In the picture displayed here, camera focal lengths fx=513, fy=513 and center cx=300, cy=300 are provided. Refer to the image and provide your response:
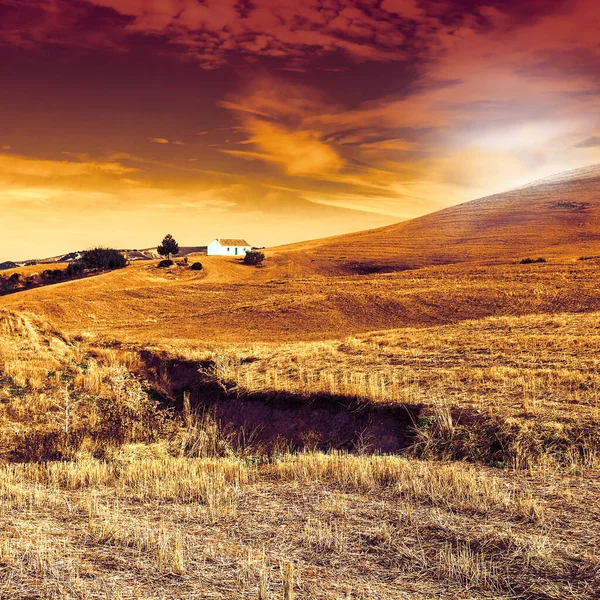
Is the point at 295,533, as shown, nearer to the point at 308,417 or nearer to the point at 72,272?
the point at 308,417

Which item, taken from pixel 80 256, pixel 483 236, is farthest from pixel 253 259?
pixel 80 256

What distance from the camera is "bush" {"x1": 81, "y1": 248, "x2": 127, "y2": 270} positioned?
70438mm

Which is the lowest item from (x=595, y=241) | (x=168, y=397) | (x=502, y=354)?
(x=168, y=397)

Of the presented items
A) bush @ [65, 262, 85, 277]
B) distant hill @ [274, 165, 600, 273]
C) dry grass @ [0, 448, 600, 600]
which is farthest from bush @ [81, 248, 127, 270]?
dry grass @ [0, 448, 600, 600]

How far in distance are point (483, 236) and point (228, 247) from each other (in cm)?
4504

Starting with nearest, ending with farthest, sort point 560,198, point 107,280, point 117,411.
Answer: point 117,411 → point 107,280 → point 560,198

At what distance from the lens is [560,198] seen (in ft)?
366

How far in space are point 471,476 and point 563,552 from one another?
98.1 inches

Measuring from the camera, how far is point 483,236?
8912 cm

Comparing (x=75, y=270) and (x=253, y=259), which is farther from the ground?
(x=253, y=259)

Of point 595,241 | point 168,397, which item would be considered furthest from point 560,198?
point 168,397

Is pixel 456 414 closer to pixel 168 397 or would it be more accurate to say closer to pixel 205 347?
pixel 168 397

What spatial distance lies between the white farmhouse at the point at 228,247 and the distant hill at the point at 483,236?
6.49 metres

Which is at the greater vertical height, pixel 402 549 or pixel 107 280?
pixel 107 280
